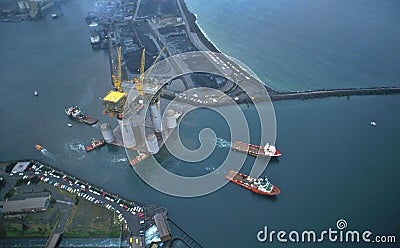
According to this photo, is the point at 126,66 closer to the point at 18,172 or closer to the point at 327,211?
the point at 18,172

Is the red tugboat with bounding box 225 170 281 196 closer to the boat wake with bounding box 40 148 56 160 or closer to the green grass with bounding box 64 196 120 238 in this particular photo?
the green grass with bounding box 64 196 120 238

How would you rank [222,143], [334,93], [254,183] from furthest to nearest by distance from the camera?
[334,93], [222,143], [254,183]

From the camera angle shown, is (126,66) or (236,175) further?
(126,66)

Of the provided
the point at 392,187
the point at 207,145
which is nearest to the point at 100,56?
the point at 207,145

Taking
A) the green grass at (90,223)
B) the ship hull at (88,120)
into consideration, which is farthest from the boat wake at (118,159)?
the ship hull at (88,120)

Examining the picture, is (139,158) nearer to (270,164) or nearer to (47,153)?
(47,153)

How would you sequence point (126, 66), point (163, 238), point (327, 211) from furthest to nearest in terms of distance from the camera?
point (126, 66) → point (327, 211) → point (163, 238)

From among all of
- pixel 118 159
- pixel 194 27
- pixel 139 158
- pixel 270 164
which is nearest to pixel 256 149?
pixel 270 164
